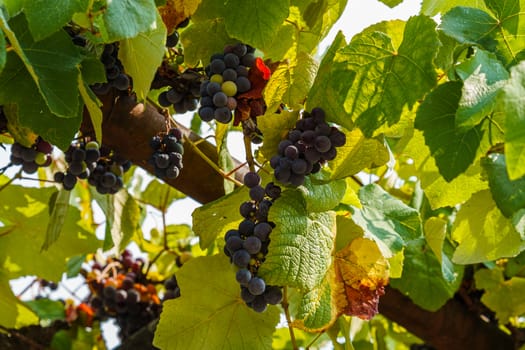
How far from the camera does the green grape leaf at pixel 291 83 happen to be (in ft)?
3.28

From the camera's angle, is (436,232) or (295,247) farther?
(436,232)

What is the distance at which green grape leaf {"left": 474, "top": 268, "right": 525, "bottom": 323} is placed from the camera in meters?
1.65

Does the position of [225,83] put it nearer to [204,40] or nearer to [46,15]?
[204,40]

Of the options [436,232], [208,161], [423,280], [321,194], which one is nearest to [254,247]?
[321,194]

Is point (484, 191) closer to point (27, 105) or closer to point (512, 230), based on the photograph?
point (512, 230)

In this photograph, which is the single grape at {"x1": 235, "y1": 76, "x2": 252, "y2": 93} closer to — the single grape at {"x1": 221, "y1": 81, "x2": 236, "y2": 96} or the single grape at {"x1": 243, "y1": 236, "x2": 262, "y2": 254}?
the single grape at {"x1": 221, "y1": 81, "x2": 236, "y2": 96}

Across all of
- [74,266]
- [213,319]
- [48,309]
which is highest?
[213,319]

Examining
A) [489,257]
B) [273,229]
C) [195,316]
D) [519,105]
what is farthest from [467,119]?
Answer: [195,316]

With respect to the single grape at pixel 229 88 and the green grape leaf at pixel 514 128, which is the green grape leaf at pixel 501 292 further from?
the green grape leaf at pixel 514 128

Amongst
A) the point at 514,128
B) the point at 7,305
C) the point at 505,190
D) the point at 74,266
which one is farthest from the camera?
the point at 74,266

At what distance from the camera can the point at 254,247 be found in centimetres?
88

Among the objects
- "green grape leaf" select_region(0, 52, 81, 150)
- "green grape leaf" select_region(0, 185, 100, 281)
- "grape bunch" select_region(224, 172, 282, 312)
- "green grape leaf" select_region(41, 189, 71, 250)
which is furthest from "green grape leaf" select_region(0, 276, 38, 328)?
"grape bunch" select_region(224, 172, 282, 312)

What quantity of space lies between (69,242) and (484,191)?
817 mm

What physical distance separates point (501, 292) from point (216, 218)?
33.0 inches
